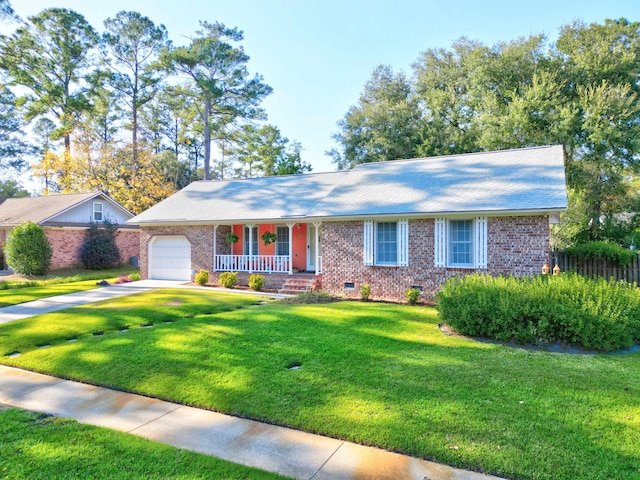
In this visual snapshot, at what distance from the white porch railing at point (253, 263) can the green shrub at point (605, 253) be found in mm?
10127

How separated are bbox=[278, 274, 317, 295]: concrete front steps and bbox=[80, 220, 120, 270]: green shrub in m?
14.3

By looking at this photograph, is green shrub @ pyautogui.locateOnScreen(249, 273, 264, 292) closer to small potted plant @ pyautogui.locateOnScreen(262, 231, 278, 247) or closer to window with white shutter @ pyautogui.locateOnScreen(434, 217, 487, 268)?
small potted plant @ pyautogui.locateOnScreen(262, 231, 278, 247)

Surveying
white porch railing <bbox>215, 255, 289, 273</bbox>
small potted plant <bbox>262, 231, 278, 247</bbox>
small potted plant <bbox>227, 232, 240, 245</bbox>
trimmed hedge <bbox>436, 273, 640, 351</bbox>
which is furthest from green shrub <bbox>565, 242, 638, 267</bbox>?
small potted plant <bbox>227, 232, 240, 245</bbox>

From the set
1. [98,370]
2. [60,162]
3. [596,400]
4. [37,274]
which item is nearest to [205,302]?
[98,370]

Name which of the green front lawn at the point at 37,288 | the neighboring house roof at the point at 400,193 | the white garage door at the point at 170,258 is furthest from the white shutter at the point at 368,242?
the green front lawn at the point at 37,288

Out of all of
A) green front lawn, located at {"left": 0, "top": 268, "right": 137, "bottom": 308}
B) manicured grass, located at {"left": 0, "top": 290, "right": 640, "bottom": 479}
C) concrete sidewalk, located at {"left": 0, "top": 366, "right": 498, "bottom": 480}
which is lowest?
concrete sidewalk, located at {"left": 0, "top": 366, "right": 498, "bottom": 480}

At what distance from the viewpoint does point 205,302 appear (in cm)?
1185

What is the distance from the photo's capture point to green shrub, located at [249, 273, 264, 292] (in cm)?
1513

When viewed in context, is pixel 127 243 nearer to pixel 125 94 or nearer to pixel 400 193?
pixel 125 94

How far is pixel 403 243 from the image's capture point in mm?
12609

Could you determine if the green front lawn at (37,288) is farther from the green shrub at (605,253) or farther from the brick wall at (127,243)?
the green shrub at (605,253)

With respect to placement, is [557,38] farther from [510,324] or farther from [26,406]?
[26,406]

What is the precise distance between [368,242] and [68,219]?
64.4 ft

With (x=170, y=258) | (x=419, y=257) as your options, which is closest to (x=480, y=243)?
(x=419, y=257)
